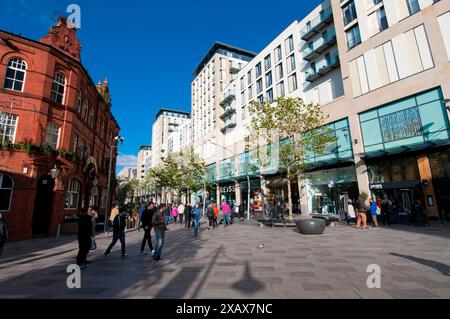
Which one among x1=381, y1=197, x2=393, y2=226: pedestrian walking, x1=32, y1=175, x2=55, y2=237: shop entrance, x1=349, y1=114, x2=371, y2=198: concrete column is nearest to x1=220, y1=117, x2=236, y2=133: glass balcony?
x1=349, y1=114, x2=371, y2=198: concrete column

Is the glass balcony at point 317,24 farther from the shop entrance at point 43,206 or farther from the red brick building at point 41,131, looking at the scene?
the shop entrance at point 43,206

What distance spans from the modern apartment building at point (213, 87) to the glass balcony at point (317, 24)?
22.4 meters

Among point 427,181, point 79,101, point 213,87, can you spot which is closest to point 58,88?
point 79,101

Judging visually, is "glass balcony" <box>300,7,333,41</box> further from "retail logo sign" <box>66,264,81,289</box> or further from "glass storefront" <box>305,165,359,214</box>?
"retail logo sign" <box>66,264,81,289</box>

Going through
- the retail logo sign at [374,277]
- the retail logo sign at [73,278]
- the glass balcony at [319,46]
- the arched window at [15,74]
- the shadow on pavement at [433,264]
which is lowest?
the shadow on pavement at [433,264]

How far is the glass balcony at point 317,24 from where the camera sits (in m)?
27.2

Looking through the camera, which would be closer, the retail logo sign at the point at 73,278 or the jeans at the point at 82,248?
the retail logo sign at the point at 73,278

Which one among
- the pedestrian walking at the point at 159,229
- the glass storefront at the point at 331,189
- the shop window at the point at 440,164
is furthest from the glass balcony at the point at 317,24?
the pedestrian walking at the point at 159,229

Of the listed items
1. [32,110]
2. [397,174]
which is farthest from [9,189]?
[397,174]

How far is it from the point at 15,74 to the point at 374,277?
21.1 m

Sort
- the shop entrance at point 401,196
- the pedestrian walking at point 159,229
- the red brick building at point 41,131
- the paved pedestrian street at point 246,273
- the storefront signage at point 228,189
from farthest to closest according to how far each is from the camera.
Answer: the storefront signage at point 228,189 < the shop entrance at point 401,196 < the red brick building at point 41,131 < the pedestrian walking at point 159,229 < the paved pedestrian street at point 246,273

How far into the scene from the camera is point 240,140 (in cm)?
4100

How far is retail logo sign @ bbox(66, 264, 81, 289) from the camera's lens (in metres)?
5.61
